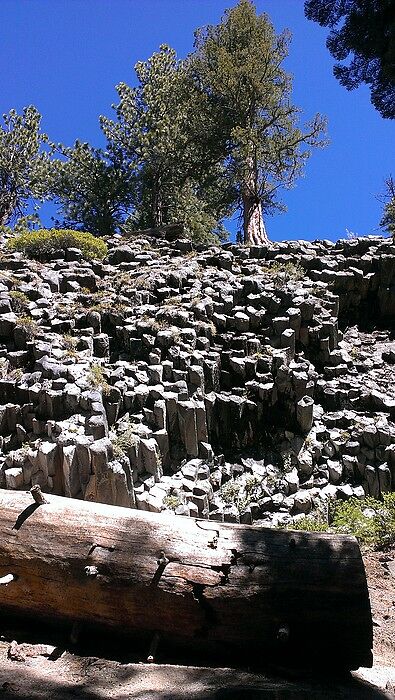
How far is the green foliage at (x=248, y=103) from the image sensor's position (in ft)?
68.9

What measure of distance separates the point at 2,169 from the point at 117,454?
21812mm

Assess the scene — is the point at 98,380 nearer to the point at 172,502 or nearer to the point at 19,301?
the point at 172,502

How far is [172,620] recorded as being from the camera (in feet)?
11.3

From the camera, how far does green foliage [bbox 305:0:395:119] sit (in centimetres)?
649

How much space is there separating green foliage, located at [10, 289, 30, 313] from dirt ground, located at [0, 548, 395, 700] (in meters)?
7.71

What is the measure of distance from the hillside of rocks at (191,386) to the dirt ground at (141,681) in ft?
11.9

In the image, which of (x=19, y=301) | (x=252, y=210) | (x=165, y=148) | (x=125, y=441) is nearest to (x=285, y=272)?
(x=19, y=301)

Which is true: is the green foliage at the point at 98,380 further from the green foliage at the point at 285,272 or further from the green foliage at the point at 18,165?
the green foliage at the point at 18,165

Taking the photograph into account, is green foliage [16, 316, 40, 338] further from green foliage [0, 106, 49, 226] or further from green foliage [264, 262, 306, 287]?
green foliage [0, 106, 49, 226]

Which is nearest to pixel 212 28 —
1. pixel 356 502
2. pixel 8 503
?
pixel 356 502

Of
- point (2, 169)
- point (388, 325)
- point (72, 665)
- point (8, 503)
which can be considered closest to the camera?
point (72, 665)

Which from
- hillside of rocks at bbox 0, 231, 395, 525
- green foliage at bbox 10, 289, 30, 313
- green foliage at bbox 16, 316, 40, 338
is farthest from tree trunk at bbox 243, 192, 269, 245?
green foliage at bbox 16, 316, 40, 338

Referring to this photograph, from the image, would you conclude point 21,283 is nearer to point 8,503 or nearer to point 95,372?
point 95,372

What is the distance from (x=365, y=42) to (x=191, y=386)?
6.09 meters
